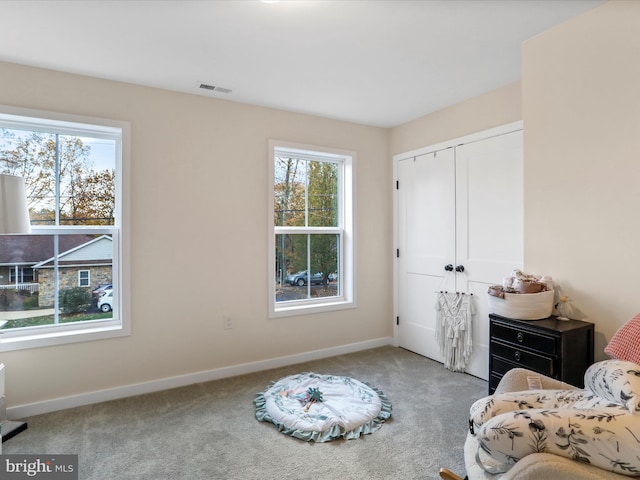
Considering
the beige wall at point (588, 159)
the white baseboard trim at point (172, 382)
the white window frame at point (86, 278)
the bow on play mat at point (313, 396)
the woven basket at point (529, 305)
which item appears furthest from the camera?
the white window frame at point (86, 278)

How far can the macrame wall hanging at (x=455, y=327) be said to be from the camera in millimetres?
3260

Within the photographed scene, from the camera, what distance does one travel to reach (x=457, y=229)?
3396mm

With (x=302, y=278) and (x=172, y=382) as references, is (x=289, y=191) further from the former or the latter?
(x=172, y=382)

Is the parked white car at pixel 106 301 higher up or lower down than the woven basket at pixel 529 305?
lower down

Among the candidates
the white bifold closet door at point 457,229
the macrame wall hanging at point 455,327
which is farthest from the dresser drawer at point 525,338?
the macrame wall hanging at point 455,327

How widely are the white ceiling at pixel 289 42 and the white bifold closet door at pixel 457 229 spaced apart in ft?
2.02

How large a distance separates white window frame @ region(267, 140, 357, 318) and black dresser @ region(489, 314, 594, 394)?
1878 millimetres

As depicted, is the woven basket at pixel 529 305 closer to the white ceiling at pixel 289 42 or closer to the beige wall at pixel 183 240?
the white ceiling at pixel 289 42

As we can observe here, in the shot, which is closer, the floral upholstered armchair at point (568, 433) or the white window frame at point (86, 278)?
the floral upholstered armchair at point (568, 433)

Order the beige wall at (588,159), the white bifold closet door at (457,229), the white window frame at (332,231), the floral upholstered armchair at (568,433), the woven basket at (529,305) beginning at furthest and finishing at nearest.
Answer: the white window frame at (332,231)
the white bifold closet door at (457,229)
the woven basket at (529,305)
the beige wall at (588,159)
the floral upholstered armchair at (568,433)

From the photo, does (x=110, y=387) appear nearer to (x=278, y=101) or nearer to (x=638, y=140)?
(x=278, y=101)

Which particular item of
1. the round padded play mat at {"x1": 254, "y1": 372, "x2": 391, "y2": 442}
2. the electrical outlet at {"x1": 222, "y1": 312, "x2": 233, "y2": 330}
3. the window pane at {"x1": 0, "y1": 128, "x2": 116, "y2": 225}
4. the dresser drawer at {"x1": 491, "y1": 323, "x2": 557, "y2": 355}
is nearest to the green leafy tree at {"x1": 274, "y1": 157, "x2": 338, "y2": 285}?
the electrical outlet at {"x1": 222, "y1": 312, "x2": 233, "y2": 330}

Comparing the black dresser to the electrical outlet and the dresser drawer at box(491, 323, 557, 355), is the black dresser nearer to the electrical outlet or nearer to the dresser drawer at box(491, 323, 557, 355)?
the dresser drawer at box(491, 323, 557, 355)

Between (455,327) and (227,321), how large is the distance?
2100 mm
